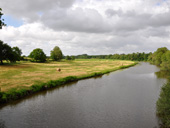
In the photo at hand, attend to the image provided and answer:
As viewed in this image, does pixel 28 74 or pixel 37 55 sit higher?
pixel 37 55

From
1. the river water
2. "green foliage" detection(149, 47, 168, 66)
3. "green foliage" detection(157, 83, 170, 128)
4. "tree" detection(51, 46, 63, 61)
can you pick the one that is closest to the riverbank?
"green foliage" detection(157, 83, 170, 128)

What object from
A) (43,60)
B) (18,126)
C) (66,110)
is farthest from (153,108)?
(43,60)

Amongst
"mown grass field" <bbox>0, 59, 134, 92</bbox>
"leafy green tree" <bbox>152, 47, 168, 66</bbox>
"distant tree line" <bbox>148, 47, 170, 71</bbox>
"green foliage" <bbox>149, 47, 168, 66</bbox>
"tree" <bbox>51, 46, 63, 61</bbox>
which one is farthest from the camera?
"tree" <bbox>51, 46, 63, 61</bbox>

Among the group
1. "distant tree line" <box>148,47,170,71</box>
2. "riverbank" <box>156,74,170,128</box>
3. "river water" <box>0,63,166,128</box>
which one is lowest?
"river water" <box>0,63,166,128</box>

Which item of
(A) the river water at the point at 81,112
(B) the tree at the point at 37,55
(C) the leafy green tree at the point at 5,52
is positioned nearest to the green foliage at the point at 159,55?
Answer: (A) the river water at the point at 81,112

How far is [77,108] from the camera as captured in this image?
68.7ft

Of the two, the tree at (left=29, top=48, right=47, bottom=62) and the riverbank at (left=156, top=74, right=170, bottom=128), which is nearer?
the riverbank at (left=156, top=74, right=170, bottom=128)

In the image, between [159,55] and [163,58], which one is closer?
[163,58]

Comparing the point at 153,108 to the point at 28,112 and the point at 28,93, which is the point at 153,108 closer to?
the point at 28,112

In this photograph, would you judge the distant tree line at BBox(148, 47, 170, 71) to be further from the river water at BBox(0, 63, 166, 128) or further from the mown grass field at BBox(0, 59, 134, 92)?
the river water at BBox(0, 63, 166, 128)

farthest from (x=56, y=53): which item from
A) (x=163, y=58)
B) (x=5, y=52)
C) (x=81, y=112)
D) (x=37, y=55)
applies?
(x=81, y=112)

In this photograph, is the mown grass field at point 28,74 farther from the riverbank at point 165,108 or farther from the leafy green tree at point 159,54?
the leafy green tree at point 159,54

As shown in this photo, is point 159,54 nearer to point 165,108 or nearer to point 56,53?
point 56,53

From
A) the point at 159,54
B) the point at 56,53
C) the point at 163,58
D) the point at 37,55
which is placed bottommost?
the point at 163,58
